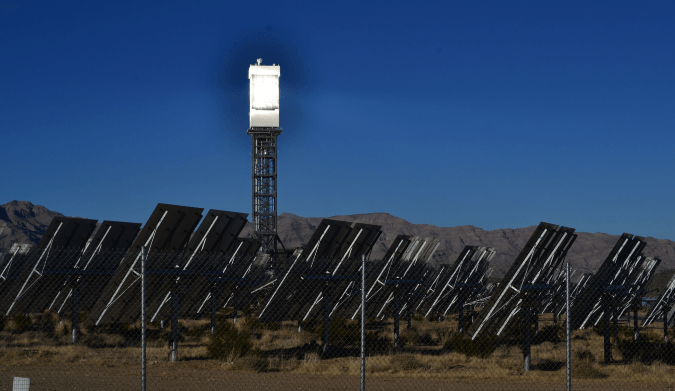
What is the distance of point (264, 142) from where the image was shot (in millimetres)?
59094

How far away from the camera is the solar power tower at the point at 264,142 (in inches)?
2267

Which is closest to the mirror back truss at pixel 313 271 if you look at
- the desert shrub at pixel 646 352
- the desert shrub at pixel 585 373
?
the desert shrub at pixel 585 373

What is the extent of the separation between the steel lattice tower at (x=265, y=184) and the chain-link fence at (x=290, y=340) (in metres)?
32.6

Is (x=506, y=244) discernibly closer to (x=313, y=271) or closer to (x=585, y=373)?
(x=313, y=271)

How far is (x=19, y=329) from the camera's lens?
88.8 feet

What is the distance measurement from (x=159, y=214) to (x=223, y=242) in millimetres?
4653

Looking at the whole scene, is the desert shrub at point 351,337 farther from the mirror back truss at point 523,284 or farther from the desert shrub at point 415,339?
the mirror back truss at point 523,284

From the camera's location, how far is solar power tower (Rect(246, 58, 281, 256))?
2267 inches

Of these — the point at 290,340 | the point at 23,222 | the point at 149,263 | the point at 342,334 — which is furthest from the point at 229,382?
the point at 23,222

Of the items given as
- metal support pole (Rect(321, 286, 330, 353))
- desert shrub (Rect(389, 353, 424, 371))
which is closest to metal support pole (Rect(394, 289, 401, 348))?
metal support pole (Rect(321, 286, 330, 353))

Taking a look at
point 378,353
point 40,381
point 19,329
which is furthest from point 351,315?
point 19,329

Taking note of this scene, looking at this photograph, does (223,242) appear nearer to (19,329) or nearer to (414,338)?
(414,338)

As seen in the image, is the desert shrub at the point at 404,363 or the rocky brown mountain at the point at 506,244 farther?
the rocky brown mountain at the point at 506,244

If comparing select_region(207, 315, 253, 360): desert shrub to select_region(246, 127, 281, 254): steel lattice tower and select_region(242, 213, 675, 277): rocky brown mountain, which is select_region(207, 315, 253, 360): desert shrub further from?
select_region(242, 213, 675, 277): rocky brown mountain
